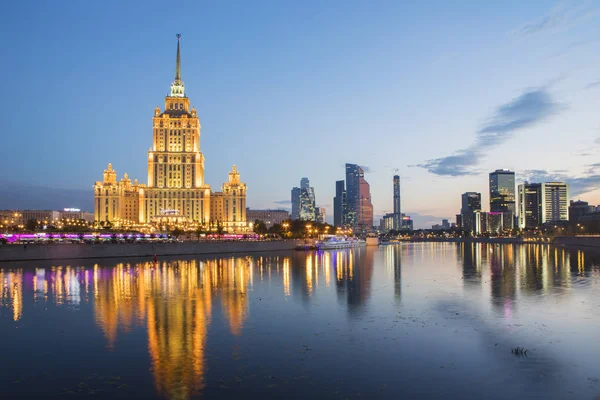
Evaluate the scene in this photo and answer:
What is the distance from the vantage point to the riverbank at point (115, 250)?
7569 centimetres

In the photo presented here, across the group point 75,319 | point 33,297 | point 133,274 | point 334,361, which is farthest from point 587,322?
point 133,274

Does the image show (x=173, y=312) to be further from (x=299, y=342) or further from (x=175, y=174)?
(x=175, y=174)

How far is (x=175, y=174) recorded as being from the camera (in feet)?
620

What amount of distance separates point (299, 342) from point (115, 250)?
72.3m

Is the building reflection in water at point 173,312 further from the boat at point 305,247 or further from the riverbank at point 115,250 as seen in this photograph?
the boat at point 305,247

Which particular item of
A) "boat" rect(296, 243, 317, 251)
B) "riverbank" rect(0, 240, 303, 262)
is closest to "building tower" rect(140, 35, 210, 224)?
"boat" rect(296, 243, 317, 251)

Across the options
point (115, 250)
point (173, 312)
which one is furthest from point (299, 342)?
point (115, 250)

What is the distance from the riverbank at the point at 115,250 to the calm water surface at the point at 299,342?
130 ft

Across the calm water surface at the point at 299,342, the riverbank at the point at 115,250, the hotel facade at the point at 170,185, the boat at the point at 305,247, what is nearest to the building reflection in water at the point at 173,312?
the calm water surface at the point at 299,342

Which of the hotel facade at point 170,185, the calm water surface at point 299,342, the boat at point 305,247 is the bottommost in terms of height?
the boat at point 305,247

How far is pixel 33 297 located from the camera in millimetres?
35812

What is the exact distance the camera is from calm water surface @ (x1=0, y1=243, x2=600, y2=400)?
52.9ft

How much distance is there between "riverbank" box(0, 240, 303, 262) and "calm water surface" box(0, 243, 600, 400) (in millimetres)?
39690

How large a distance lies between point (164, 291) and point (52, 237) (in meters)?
68.1
